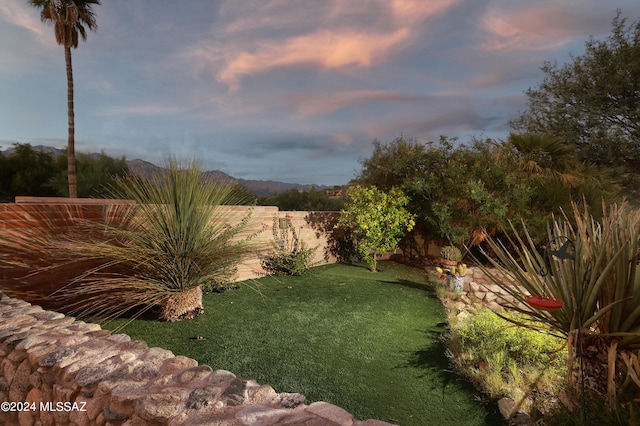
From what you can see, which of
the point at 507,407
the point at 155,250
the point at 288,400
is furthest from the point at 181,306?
the point at 507,407

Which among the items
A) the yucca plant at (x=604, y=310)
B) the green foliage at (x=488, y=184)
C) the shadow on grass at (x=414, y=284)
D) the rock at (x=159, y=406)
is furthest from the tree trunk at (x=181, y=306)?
the green foliage at (x=488, y=184)

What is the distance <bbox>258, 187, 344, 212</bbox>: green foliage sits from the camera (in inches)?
577

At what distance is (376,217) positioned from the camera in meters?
8.32

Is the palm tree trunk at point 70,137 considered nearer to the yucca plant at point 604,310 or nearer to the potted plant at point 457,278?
the potted plant at point 457,278

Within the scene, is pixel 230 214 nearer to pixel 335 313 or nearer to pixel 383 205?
pixel 335 313

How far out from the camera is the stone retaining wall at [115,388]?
1546 millimetres

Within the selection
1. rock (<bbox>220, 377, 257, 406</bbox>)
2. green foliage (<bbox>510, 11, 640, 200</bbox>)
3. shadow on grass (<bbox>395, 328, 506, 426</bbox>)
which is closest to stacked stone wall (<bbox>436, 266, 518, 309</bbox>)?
shadow on grass (<bbox>395, 328, 506, 426</bbox>)

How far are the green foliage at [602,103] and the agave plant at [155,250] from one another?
12779 millimetres

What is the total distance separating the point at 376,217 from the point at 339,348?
5144 mm

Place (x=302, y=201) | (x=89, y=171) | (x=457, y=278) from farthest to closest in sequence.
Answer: (x=302, y=201) → (x=89, y=171) → (x=457, y=278)

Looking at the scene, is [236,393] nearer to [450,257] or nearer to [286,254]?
[286,254]

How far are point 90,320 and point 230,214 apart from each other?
2.55 metres

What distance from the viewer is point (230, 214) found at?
560 cm

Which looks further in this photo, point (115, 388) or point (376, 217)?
point (376, 217)
